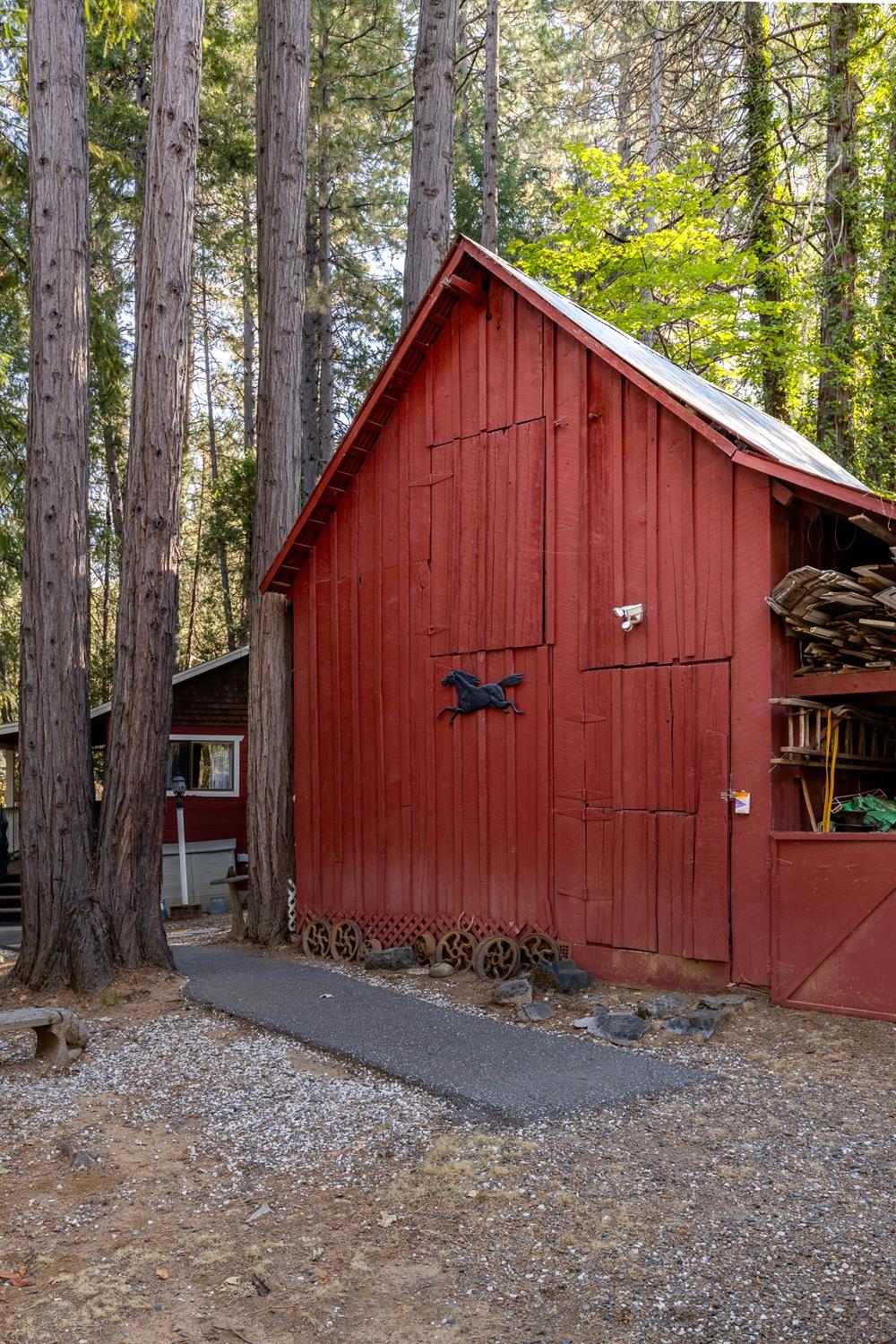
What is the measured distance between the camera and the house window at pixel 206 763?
58.3ft

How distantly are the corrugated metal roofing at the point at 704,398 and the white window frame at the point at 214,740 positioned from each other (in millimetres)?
10021

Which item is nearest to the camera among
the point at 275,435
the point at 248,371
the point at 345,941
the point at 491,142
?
the point at 345,941

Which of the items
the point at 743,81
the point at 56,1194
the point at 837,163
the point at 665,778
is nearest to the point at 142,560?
the point at 665,778

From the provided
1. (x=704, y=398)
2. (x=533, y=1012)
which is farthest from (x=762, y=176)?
(x=533, y=1012)

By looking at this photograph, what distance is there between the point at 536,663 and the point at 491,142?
1533 cm

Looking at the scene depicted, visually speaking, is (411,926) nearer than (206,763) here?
Yes

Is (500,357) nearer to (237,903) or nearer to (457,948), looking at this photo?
(457,948)

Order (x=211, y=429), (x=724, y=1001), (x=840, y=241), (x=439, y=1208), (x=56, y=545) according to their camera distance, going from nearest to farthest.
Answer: (x=439, y=1208) → (x=724, y=1001) → (x=56, y=545) → (x=840, y=241) → (x=211, y=429)

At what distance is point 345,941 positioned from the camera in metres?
10.8

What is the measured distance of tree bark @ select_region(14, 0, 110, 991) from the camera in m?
8.87

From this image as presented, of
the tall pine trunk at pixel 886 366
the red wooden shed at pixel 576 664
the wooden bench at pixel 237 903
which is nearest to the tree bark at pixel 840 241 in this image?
the tall pine trunk at pixel 886 366

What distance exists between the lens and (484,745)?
32.2 ft

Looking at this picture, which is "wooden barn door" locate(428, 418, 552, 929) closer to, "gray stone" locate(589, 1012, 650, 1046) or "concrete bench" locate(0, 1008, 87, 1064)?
"gray stone" locate(589, 1012, 650, 1046)

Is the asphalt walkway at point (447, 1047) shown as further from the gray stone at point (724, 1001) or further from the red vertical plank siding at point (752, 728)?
the red vertical plank siding at point (752, 728)
